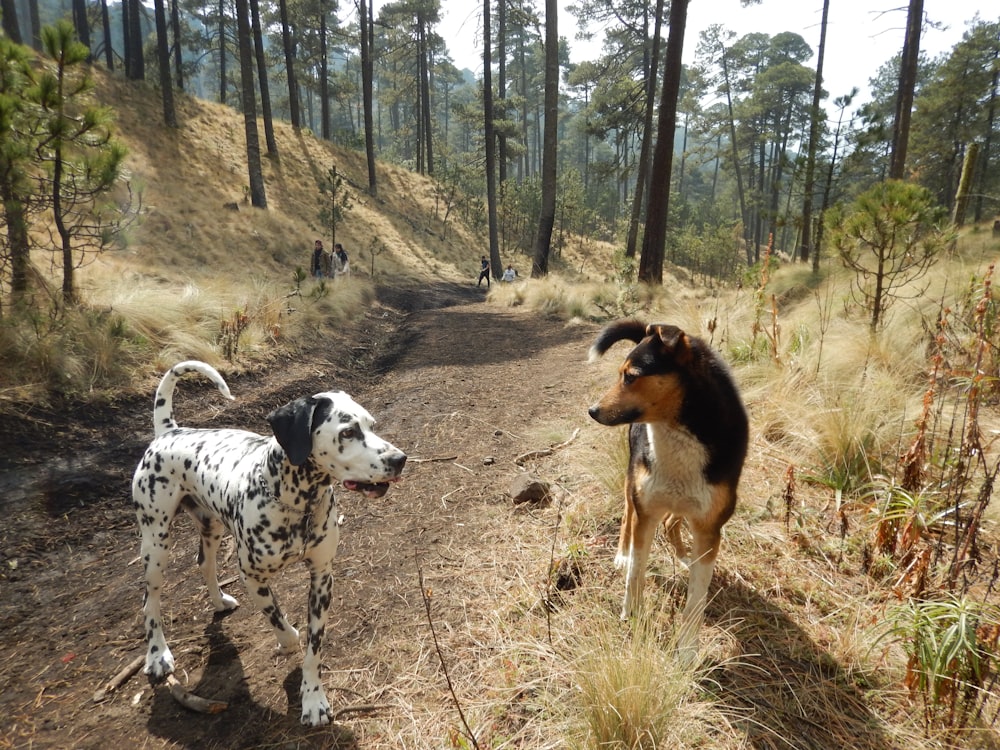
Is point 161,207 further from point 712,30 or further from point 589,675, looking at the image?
point 712,30

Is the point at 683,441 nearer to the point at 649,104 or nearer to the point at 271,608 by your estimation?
the point at 271,608

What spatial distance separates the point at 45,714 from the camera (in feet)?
8.38

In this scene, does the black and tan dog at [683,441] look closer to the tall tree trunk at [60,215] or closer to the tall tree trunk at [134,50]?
the tall tree trunk at [60,215]

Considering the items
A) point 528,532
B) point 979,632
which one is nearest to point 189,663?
point 528,532

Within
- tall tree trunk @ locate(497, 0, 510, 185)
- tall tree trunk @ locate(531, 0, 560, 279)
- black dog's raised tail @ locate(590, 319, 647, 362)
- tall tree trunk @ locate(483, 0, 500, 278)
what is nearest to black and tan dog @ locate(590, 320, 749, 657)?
black dog's raised tail @ locate(590, 319, 647, 362)

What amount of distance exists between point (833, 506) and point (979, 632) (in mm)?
1528

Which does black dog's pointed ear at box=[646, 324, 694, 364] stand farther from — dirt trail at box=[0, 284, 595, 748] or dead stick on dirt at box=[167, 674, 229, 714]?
dead stick on dirt at box=[167, 674, 229, 714]

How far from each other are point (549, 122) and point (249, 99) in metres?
11.2

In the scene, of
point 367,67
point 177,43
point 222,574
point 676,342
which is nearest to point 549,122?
point 367,67

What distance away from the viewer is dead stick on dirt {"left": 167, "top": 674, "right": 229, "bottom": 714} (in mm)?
2510

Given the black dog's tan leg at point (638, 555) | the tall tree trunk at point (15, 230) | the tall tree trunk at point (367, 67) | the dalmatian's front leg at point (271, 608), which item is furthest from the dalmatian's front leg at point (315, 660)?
the tall tree trunk at point (367, 67)

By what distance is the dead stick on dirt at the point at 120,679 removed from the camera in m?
2.66

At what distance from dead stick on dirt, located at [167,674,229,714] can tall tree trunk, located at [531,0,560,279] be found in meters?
17.3

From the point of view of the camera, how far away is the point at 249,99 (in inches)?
754
